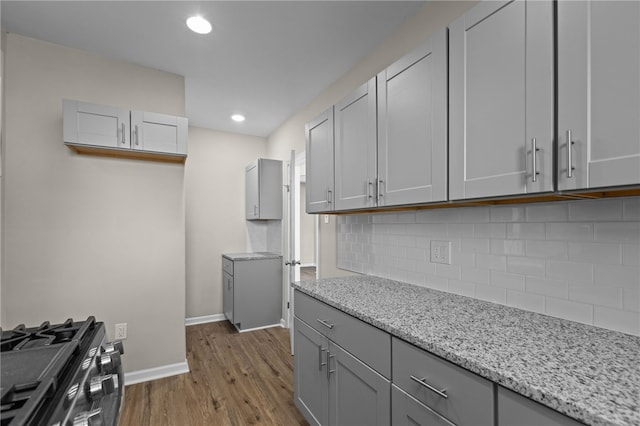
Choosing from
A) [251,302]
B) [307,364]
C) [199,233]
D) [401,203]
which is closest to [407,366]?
[401,203]

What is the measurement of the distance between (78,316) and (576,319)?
3145 millimetres

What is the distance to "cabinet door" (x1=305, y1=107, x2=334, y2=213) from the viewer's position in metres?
2.21

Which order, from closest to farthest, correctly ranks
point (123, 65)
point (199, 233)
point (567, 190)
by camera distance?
1. point (567, 190)
2. point (123, 65)
3. point (199, 233)

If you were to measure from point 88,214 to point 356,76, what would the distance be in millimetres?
2474

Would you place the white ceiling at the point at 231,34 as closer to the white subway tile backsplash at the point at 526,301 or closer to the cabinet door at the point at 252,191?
the cabinet door at the point at 252,191

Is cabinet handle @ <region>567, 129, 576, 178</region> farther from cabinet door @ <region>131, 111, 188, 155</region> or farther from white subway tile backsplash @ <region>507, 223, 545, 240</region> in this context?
cabinet door @ <region>131, 111, 188, 155</region>

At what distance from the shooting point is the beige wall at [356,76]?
1.78 metres

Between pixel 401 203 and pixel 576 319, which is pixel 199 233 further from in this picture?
pixel 576 319

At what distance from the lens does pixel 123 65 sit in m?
2.54

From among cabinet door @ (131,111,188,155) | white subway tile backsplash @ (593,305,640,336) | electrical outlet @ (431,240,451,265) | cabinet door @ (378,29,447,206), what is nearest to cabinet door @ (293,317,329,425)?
electrical outlet @ (431,240,451,265)

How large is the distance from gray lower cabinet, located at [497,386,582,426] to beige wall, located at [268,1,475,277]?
1.80m

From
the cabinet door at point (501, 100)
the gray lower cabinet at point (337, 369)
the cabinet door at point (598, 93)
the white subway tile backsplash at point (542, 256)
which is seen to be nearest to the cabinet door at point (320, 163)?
the white subway tile backsplash at point (542, 256)

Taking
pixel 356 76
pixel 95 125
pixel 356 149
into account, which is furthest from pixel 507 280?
pixel 95 125

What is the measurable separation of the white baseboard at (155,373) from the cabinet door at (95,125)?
1885mm
